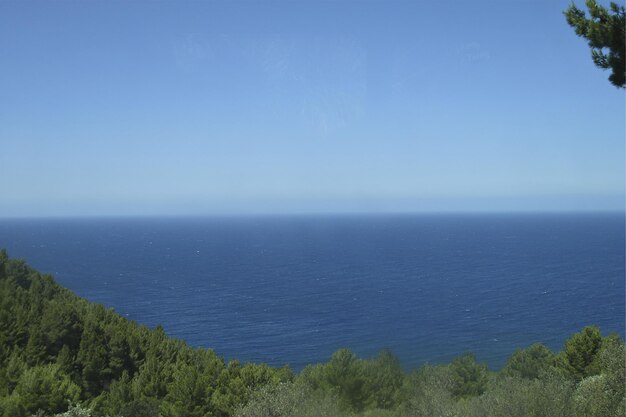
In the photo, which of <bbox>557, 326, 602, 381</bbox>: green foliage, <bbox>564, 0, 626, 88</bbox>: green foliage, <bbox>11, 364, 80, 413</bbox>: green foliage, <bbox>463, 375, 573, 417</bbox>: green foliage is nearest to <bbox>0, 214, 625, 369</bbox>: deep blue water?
<bbox>557, 326, 602, 381</bbox>: green foliage

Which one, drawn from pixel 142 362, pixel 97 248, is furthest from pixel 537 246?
pixel 142 362

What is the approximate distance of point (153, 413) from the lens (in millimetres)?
28047

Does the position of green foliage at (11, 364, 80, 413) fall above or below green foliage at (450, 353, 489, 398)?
above

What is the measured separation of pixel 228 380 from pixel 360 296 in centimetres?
6759

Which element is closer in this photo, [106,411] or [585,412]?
[585,412]

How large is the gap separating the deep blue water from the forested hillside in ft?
79.5

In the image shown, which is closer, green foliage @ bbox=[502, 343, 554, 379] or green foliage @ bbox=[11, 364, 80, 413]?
green foliage @ bbox=[11, 364, 80, 413]

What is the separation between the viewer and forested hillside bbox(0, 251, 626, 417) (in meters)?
19.2

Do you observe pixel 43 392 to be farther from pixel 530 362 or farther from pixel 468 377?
pixel 530 362

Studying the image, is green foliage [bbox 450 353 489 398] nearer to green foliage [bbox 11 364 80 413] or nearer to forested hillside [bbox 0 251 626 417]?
forested hillside [bbox 0 251 626 417]

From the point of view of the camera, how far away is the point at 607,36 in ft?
36.4

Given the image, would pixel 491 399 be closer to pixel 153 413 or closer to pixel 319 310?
pixel 153 413

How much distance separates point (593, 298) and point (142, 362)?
79786 mm

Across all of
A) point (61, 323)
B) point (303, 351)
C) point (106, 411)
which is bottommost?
point (303, 351)
